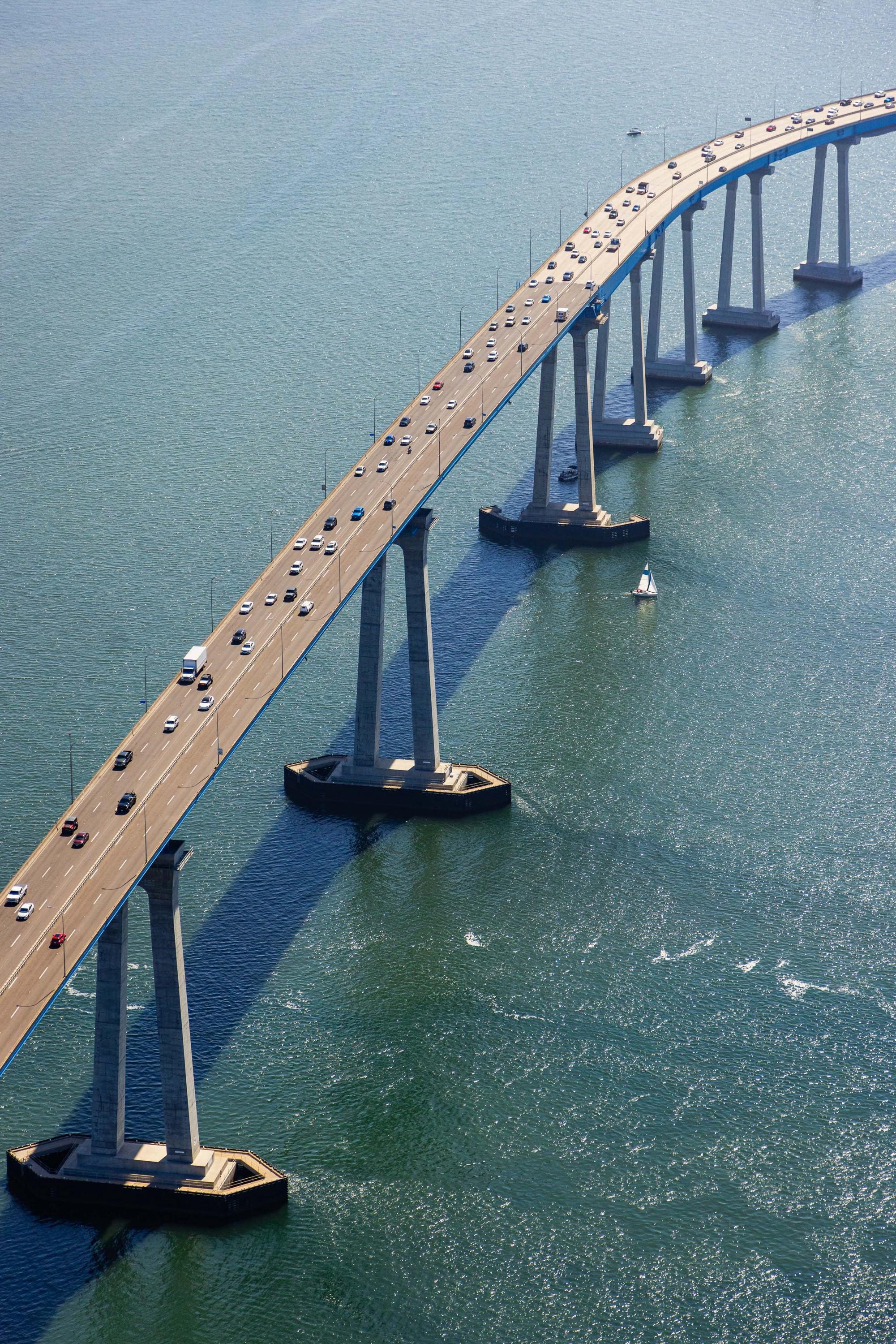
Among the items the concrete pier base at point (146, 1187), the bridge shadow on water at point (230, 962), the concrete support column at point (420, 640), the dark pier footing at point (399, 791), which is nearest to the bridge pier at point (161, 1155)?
the concrete pier base at point (146, 1187)

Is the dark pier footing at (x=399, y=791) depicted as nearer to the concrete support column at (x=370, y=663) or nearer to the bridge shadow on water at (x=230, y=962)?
the bridge shadow on water at (x=230, y=962)

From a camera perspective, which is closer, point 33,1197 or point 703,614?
point 33,1197

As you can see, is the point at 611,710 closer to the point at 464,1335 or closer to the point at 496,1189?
the point at 496,1189

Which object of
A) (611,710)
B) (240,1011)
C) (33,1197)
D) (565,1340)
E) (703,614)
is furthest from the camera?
(703,614)

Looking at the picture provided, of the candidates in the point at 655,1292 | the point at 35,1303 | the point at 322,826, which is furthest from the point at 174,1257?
the point at 322,826

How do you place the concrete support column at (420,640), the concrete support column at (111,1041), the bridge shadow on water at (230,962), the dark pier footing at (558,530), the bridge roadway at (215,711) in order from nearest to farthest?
the bridge roadway at (215,711)
the bridge shadow on water at (230,962)
the concrete support column at (111,1041)
the concrete support column at (420,640)
the dark pier footing at (558,530)

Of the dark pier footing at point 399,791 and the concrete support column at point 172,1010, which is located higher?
the dark pier footing at point 399,791

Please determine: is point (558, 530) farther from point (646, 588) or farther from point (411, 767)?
point (411, 767)

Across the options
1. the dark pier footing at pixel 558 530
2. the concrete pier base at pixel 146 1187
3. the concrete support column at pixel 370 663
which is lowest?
the concrete pier base at pixel 146 1187
